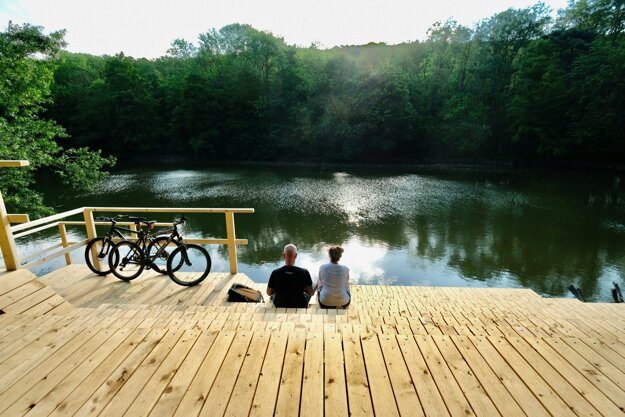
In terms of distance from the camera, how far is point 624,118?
2661 cm

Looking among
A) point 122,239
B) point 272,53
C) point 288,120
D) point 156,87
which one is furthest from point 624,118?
point 156,87

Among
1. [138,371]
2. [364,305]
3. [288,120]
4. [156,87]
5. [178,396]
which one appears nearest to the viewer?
[178,396]

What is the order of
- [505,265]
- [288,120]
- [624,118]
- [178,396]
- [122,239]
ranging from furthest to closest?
[288,120], [624,118], [505,265], [122,239], [178,396]

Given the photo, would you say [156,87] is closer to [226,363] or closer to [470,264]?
[470,264]

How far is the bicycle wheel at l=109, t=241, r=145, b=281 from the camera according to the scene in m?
5.06

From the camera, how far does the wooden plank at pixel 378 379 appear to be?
5.71 ft

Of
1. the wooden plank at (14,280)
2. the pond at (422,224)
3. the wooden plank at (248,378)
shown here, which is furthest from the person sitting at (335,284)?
the pond at (422,224)

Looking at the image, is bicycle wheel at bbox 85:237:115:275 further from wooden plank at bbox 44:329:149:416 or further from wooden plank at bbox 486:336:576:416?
wooden plank at bbox 486:336:576:416

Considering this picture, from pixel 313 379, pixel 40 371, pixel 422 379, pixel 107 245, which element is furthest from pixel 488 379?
pixel 107 245

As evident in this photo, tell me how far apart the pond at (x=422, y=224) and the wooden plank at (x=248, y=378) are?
6.68 metres

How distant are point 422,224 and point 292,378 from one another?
12.6 m

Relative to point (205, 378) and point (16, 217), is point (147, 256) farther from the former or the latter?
point (205, 378)

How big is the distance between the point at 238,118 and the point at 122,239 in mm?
40204

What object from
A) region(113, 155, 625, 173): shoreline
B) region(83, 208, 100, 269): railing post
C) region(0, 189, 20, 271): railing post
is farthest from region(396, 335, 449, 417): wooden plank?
region(113, 155, 625, 173): shoreline
